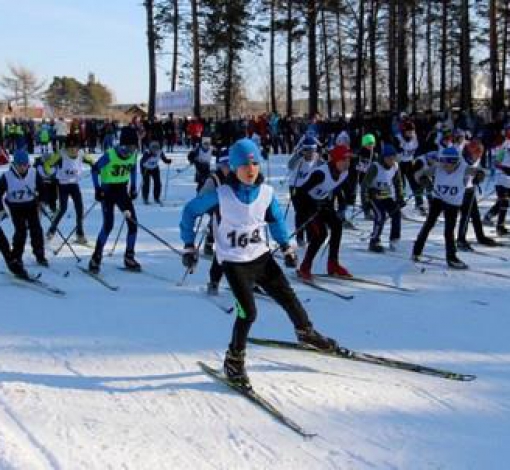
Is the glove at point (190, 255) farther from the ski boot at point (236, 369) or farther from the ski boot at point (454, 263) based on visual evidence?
the ski boot at point (454, 263)

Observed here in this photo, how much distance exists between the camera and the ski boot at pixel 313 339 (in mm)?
5504

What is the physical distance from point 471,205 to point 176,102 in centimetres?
2824

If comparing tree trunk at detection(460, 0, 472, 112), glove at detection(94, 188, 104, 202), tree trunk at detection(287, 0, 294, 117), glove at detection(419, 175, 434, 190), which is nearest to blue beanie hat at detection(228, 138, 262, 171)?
glove at detection(94, 188, 104, 202)

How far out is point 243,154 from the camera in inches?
191

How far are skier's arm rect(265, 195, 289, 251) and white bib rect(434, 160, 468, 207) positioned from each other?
502 centimetres

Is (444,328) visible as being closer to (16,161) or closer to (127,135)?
(127,135)

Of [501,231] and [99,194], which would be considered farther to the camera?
[501,231]

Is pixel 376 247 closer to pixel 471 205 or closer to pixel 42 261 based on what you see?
pixel 471 205

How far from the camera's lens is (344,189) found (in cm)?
1385

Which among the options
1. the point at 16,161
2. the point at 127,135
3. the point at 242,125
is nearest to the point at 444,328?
the point at 127,135

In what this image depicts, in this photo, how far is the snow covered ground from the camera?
13.5ft

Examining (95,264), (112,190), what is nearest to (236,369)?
(95,264)

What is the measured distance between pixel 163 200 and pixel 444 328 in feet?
36.7

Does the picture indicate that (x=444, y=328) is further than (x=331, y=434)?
Yes
